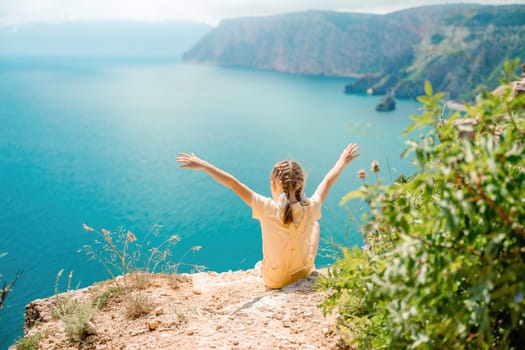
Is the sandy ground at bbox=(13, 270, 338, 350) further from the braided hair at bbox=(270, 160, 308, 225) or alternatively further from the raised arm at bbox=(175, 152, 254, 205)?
the raised arm at bbox=(175, 152, 254, 205)

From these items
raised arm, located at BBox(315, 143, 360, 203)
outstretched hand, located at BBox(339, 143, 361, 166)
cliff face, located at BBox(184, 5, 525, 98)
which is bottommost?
raised arm, located at BBox(315, 143, 360, 203)

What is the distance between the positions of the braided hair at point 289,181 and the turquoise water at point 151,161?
1.76 feet

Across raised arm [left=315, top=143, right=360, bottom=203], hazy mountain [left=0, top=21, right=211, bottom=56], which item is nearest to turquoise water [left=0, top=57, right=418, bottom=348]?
raised arm [left=315, top=143, right=360, bottom=203]

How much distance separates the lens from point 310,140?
2559 cm

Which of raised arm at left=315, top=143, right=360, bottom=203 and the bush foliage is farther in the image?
raised arm at left=315, top=143, right=360, bottom=203

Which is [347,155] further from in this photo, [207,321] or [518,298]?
[518,298]

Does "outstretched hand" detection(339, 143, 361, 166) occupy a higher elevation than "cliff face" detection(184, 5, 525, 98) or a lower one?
lower

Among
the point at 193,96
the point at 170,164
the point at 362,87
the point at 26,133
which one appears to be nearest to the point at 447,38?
the point at 362,87

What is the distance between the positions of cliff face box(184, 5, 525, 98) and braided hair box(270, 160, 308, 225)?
2747 cm

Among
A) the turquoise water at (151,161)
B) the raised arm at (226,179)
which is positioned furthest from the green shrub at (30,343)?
the raised arm at (226,179)

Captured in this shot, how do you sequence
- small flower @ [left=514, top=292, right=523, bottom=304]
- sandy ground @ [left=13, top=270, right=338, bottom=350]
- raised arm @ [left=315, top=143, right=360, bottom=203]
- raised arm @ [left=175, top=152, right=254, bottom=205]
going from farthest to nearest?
1. raised arm @ [left=315, top=143, right=360, bottom=203]
2. raised arm @ [left=175, top=152, right=254, bottom=205]
3. sandy ground @ [left=13, top=270, right=338, bottom=350]
4. small flower @ [left=514, top=292, right=523, bottom=304]

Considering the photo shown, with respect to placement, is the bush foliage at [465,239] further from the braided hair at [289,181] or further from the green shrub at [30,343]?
the green shrub at [30,343]

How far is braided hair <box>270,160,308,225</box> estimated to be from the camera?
8.71 ft

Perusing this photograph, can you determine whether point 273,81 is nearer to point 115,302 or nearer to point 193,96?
point 193,96
